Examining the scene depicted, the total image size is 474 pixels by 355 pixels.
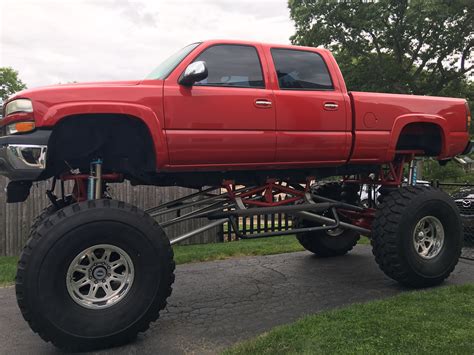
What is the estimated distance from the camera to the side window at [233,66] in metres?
4.57

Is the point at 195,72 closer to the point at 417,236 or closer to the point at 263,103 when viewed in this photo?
the point at 263,103

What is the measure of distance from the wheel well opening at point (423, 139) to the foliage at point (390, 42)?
14094 millimetres

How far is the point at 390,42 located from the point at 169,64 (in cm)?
1786

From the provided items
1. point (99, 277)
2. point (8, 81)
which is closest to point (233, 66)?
point (99, 277)

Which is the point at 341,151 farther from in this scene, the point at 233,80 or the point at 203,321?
the point at 203,321

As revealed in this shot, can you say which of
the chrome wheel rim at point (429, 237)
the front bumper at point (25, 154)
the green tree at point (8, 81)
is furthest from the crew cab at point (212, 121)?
the green tree at point (8, 81)

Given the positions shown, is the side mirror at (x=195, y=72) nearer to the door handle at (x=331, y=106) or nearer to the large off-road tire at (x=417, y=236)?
the door handle at (x=331, y=106)

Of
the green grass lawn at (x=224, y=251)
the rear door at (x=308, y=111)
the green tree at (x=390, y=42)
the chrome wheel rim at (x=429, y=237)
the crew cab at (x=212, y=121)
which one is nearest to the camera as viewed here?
the crew cab at (x=212, y=121)

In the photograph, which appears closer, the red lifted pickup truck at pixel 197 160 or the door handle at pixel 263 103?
the red lifted pickup truck at pixel 197 160

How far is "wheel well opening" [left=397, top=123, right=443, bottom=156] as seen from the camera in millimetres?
5867

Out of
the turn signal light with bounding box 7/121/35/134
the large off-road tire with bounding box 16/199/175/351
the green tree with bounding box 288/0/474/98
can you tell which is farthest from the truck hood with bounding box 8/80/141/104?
the green tree with bounding box 288/0/474/98

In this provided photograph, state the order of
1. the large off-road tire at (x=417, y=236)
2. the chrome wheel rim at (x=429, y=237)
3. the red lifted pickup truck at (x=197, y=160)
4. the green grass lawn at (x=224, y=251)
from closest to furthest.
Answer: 1. the red lifted pickup truck at (x=197, y=160)
2. the large off-road tire at (x=417, y=236)
3. the chrome wheel rim at (x=429, y=237)
4. the green grass lawn at (x=224, y=251)

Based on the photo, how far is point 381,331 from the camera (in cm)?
381

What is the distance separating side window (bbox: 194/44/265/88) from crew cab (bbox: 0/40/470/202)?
1 centimetres
